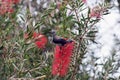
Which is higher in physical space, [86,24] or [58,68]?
[86,24]

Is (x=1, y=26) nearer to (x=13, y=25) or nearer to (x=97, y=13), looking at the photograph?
(x=13, y=25)

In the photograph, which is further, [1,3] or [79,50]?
[1,3]

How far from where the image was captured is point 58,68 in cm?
309

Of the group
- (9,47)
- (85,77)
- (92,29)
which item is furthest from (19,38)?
(85,77)

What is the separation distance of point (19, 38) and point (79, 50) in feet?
1.52

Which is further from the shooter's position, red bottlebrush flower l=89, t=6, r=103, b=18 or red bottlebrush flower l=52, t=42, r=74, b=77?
red bottlebrush flower l=89, t=6, r=103, b=18

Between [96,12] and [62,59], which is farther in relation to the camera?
[96,12]

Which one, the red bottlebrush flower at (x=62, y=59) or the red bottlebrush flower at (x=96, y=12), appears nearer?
the red bottlebrush flower at (x=62, y=59)

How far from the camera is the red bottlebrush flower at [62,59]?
2.96 meters

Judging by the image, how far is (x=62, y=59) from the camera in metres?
3.02

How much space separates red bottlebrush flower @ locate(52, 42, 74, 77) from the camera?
2.96 meters

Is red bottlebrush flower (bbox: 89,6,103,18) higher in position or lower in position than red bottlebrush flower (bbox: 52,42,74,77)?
higher

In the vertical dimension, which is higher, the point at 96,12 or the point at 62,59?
the point at 96,12

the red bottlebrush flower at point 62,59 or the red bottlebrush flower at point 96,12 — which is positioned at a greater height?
the red bottlebrush flower at point 96,12
